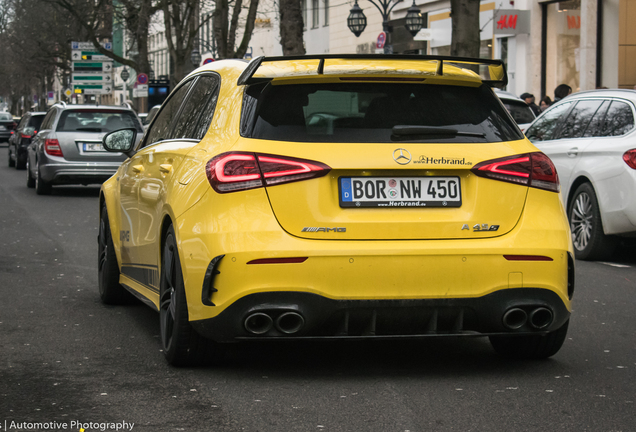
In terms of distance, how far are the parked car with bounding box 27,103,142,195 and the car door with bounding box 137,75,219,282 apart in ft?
42.0

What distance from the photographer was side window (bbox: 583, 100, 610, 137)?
10.8m

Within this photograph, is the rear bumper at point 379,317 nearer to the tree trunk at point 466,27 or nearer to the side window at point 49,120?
the tree trunk at point 466,27

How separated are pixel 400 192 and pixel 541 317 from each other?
2.90 ft

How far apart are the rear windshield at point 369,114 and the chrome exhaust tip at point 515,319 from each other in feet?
2.64

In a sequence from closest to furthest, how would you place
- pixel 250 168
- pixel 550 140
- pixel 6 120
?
1. pixel 250 168
2. pixel 550 140
3. pixel 6 120

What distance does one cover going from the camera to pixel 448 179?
5191mm

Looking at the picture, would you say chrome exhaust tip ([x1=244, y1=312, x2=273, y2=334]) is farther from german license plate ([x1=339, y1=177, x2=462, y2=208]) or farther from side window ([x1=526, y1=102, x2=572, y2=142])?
side window ([x1=526, y1=102, x2=572, y2=142])

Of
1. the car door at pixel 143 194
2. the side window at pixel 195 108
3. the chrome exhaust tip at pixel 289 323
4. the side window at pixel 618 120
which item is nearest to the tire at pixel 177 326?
the car door at pixel 143 194

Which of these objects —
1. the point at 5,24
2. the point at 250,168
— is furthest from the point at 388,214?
the point at 5,24

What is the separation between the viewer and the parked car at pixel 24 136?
1113 inches

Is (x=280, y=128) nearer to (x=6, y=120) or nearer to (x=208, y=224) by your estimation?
(x=208, y=224)

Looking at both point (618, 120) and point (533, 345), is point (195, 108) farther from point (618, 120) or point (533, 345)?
point (618, 120)

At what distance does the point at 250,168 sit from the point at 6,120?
53.3m

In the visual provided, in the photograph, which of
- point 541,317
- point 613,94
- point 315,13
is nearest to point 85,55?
point 315,13
